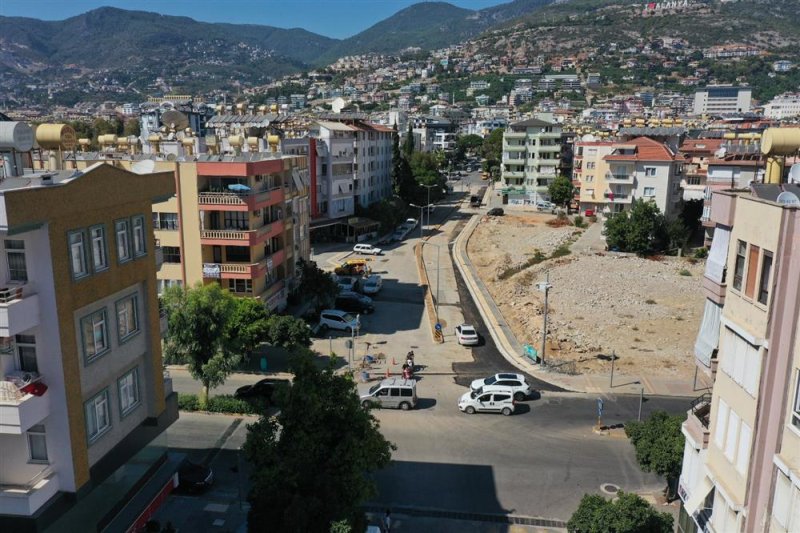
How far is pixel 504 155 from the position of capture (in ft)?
335

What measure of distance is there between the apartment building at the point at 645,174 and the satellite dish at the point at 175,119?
2098 inches

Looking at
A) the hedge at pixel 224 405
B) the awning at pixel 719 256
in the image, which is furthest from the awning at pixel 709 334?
the hedge at pixel 224 405

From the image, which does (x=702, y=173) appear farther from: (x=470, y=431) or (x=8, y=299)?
(x=8, y=299)

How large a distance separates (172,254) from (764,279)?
108 feet

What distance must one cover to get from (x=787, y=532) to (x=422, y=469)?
52.2 feet

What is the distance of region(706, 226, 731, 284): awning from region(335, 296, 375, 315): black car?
34.5m

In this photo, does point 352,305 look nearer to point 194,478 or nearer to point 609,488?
point 194,478

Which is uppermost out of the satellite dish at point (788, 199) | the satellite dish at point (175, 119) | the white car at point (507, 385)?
the satellite dish at point (175, 119)

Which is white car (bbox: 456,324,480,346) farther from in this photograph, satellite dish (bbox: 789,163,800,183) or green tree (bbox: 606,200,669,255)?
green tree (bbox: 606,200,669,255)

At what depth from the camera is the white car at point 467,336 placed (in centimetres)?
4012

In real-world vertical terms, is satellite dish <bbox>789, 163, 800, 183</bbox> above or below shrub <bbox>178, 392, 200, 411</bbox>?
above

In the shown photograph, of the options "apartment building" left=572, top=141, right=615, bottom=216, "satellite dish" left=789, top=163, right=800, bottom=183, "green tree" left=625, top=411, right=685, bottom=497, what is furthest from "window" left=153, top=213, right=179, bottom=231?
"apartment building" left=572, top=141, right=615, bottom=216

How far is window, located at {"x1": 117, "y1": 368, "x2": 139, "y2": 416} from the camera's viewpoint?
17.4m

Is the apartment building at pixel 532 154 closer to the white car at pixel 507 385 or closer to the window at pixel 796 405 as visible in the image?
the white car at pixel 507 385
